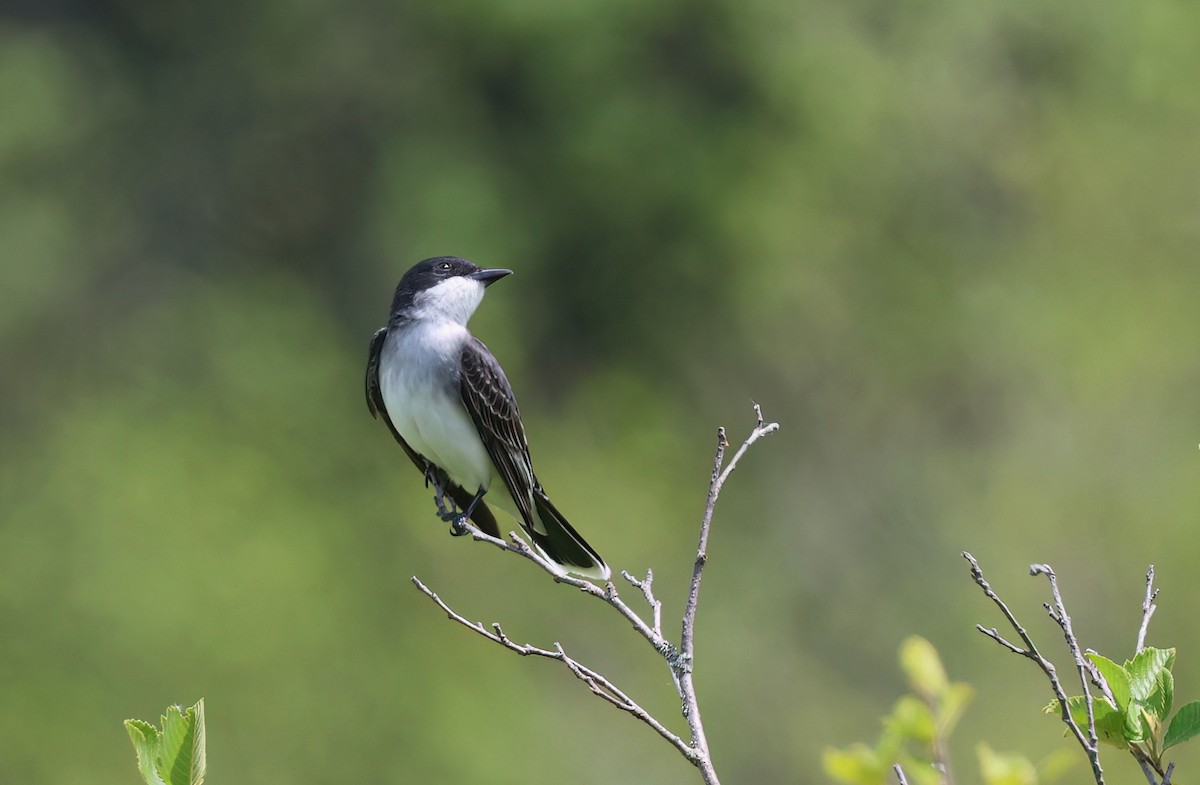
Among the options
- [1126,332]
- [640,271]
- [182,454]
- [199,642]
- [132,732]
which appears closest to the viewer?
[132,732]

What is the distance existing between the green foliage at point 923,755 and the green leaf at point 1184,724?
0.18 meters

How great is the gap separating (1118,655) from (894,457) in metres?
3.81

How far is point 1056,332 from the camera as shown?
56.6 feet

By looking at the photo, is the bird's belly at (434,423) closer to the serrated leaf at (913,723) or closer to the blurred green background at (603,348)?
the serrated leaf at (913,723)

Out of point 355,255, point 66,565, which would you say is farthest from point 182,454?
point 355,255

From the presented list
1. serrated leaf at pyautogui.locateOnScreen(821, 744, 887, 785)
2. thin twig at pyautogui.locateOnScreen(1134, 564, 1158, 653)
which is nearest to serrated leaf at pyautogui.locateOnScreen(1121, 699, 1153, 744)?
thin twig at pyautogui.locateOnScreen(1134, 564, 1158, 653)

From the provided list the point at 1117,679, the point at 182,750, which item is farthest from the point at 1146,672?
the point at 182,750

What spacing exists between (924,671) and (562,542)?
2.29 metres

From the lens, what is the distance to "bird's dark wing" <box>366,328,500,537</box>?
4.96 meters

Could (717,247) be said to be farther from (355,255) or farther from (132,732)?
(132,732)

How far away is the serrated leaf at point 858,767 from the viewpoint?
2.49 meters

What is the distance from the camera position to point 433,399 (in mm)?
4805

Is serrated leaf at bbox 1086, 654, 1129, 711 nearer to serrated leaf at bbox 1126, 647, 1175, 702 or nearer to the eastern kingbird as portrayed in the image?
serrated leaf at bbox 1126, 647, 1175, 702

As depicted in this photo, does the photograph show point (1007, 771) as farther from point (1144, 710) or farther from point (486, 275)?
point (486, 275)
